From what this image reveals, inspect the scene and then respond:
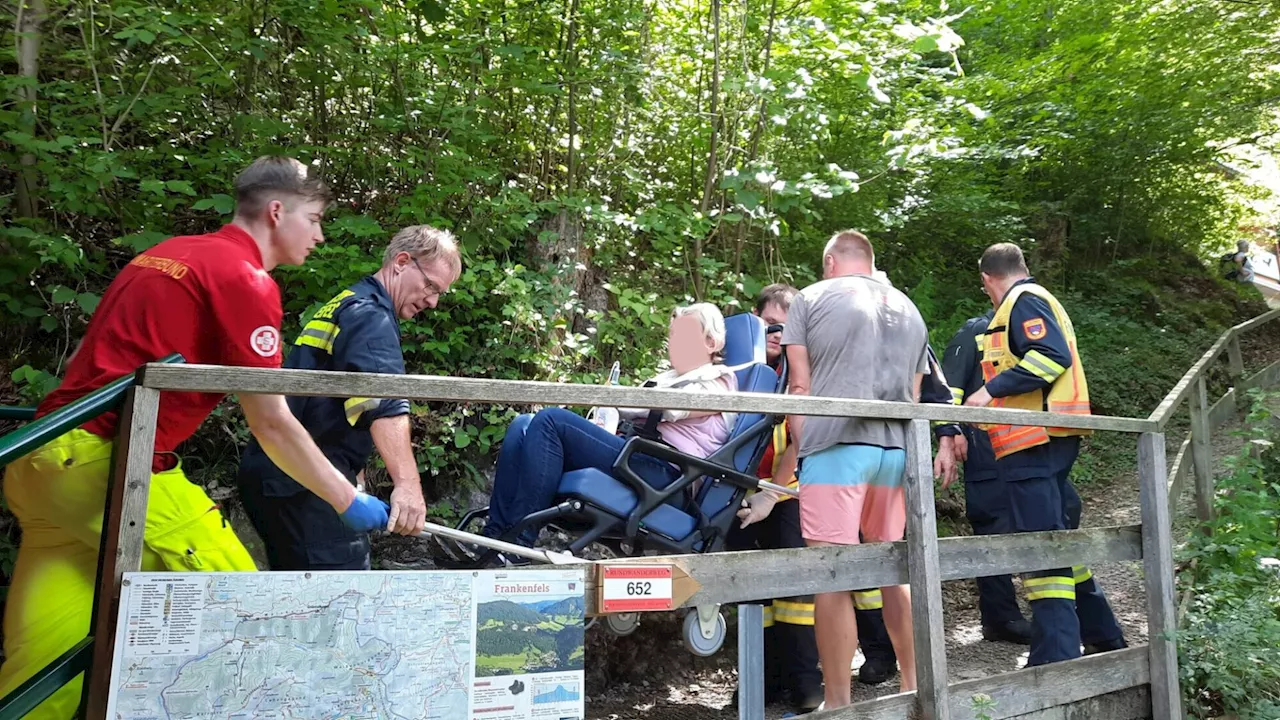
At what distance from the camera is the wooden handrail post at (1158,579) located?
4324 millimetres

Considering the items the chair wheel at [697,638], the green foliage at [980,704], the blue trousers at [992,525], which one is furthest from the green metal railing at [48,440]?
the blue trousers at [992,525]

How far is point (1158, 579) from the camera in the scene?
4469 mm

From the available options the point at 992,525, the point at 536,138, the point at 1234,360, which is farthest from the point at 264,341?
the point at 1234,360

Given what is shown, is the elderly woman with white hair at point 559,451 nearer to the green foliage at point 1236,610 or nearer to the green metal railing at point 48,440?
the green metal railing at point 48,440

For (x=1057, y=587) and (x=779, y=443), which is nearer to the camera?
(x=1057, y=587)

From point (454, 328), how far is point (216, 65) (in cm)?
203

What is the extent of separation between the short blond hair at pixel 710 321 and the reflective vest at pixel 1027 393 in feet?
4.54

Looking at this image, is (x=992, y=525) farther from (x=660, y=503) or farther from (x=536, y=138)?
(x=536, y=138)

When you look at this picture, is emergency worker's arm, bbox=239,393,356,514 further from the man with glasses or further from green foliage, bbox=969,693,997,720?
green foliage, bbox=969,693,997,720

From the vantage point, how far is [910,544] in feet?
11.2

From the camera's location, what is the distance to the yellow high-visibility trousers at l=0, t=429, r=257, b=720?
2205 mm

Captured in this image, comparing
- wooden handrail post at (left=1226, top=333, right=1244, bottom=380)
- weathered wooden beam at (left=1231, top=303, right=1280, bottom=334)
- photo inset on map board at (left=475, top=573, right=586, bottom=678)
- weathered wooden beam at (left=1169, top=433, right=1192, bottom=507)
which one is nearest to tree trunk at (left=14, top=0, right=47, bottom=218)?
photo inset on map board at (left=475, top=573, right=586, bottom=678)

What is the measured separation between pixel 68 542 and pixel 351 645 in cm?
81

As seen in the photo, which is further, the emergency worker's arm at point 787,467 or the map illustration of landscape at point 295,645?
the emergency worker's arm at point 787,467
